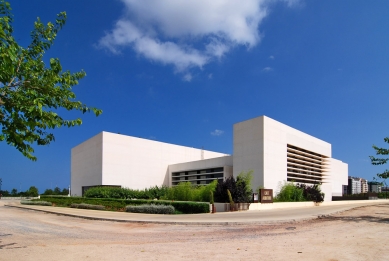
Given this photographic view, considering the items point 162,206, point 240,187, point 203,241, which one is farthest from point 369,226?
point 162,206

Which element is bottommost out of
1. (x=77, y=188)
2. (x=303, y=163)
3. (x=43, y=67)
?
(x=77, y=188)

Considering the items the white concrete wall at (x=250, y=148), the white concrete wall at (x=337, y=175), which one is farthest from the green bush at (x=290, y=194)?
the white concrete wall at (x=337, y=175)

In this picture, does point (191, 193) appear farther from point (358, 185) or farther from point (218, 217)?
point (358, 185)

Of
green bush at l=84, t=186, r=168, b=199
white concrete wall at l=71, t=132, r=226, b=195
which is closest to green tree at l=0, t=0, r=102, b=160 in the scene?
green bush at l=84, t=186, r=168, b=199

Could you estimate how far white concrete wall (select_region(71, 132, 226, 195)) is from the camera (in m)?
46.9

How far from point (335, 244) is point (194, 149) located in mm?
51936

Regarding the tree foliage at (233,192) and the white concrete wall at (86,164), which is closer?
the tree foliage at (233,192)

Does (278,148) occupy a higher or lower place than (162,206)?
higher

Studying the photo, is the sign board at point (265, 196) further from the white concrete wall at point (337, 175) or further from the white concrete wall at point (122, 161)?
the white concrete wall at point (337, 175)

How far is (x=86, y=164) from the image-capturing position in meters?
52.1

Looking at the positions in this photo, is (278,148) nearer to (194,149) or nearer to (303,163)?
(303,163)

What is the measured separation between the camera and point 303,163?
47781 millimetres

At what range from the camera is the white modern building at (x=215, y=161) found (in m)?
38.7

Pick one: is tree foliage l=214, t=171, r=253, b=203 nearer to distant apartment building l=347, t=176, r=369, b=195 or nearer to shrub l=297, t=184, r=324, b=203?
shrub l=297, t=184, r=324, b=203
